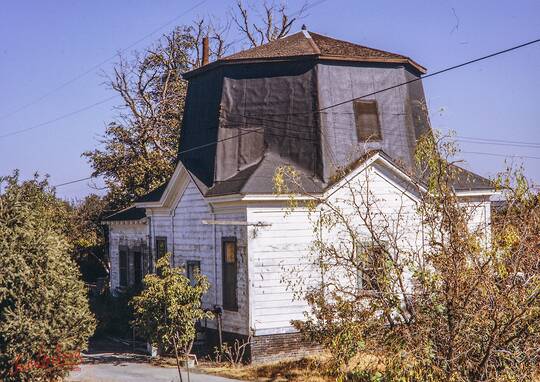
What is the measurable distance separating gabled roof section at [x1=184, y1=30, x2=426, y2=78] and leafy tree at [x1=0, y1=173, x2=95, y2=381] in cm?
957

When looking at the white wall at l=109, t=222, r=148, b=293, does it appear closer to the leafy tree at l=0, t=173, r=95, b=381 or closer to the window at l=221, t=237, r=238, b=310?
the window at l=221, t=237, r=238, b=310

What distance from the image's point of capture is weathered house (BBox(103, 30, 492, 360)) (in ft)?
66.3

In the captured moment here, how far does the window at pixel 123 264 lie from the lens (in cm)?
3086

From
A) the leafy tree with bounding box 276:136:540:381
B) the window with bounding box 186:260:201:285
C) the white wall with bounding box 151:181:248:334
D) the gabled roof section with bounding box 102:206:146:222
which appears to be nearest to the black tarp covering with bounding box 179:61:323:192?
the white wall with bounding box 151:181:248:334

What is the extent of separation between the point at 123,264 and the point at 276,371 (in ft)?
46.8

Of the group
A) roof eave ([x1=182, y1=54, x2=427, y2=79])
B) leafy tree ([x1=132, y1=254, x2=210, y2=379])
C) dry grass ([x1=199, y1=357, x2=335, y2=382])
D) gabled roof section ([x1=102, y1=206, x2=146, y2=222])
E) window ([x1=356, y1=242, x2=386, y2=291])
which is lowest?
dry grass ([x1=199, y1=357, x2=335, y2=382])

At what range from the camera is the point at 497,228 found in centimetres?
947

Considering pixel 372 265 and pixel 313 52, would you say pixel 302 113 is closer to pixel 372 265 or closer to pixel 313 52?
pixel 313 52

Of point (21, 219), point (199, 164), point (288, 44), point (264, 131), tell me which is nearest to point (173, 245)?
point (199, 164)

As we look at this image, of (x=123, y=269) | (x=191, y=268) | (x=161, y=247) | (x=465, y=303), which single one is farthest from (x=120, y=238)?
(x=465, y=303)

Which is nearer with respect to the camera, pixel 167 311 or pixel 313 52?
pixel 167 311

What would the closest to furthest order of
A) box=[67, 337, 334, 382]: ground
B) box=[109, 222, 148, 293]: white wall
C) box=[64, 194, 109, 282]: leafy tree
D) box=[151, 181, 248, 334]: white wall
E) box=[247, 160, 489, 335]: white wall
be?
box=[67, 337, 334, 382]: ground < box=[247, 160, 489, 335]: white wall < box=[151, 181, 248, 334]: white wall < box=[109, 222, 148, 293]: white wall < box=[64, 194, 109, 282]: leafy tree

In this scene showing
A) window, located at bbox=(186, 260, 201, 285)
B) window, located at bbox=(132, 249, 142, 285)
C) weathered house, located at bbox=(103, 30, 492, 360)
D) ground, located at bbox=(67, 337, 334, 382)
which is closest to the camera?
ground, located at bbox=(67, 337, 334, 382)

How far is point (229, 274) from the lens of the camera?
21.3m
